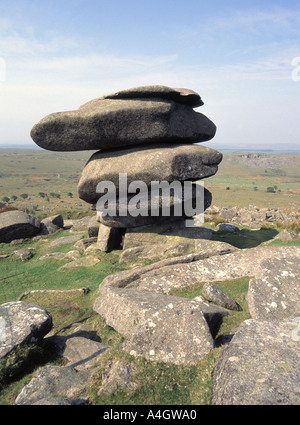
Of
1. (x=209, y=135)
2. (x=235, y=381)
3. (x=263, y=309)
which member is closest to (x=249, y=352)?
(x=235, y=381)

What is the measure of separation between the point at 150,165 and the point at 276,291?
10188mm

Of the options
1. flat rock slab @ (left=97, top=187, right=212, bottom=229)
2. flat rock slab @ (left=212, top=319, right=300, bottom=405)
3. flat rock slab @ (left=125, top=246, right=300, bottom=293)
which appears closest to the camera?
flat rock slab @ (left=212, top=319, right=300, bottom=405)

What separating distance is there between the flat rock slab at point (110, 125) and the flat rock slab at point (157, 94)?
31cm

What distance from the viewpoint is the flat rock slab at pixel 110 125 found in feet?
57.0

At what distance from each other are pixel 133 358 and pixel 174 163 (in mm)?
12174

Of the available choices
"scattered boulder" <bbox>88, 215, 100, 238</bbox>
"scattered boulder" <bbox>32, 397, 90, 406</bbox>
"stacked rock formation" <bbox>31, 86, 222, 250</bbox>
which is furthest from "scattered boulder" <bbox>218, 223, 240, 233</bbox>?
"scattered boulder" <bbox>32, 397, 90, 406</bbox>

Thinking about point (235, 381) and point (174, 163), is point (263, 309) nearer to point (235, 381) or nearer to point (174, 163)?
point (235, 381)

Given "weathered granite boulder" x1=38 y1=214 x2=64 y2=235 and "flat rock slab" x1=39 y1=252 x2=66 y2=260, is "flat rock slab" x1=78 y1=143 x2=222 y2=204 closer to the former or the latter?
"flat rock slab" x1=39 y1=252 x2=66 y2=260

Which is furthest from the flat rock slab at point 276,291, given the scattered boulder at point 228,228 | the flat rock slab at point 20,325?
the scattered boulder at point 228,228

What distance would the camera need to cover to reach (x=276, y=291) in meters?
11.1

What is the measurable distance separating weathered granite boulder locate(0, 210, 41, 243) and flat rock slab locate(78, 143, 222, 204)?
403 inches

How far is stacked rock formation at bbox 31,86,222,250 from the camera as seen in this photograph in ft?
57.6

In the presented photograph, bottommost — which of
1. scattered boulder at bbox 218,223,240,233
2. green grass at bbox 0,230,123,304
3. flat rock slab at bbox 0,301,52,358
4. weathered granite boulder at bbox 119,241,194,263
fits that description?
green grass at bbox 0,230,123,304
